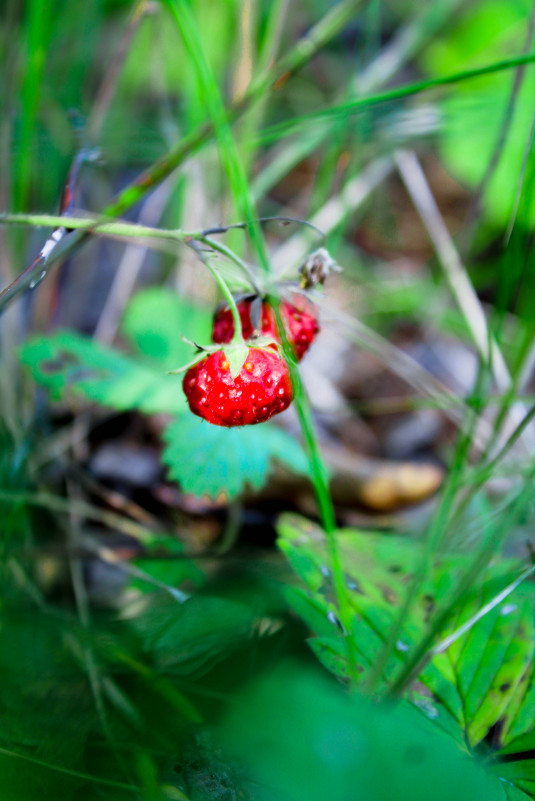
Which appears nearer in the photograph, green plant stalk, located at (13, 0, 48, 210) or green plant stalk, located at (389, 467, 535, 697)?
green plant stalk, located at (389, 467, 535, 697)

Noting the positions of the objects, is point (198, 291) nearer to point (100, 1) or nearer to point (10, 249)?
point (10, 249)

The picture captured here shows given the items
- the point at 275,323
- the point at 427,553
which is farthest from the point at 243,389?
the point at 427,553

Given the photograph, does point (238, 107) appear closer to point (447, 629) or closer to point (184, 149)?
point (184, 149)

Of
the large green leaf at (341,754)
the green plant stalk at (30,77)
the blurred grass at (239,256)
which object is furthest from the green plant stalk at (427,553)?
the green plant stalk at (30,77)

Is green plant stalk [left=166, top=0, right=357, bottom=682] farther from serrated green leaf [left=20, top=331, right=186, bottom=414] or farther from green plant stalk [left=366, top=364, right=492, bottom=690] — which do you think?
serrated green leaf [left=20, top=331, right=186, bottom=414]

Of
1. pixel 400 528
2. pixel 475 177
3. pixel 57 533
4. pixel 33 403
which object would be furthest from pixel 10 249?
pixel 475 177

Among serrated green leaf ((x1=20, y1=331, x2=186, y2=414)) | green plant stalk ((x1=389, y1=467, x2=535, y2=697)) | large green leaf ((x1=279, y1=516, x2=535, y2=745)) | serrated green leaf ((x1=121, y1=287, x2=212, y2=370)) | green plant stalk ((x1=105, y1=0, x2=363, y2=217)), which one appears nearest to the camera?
green plant stalk ((x1=389, y1=467, x2=535, y2=697))

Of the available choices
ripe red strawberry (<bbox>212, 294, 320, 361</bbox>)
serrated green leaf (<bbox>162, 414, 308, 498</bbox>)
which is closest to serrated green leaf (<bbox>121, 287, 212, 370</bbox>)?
serrated green leaf (<bbox>162, 414, 308, 498</bbox>)
